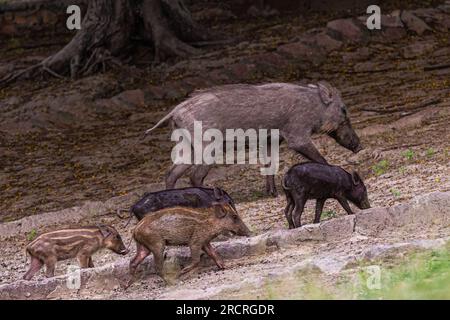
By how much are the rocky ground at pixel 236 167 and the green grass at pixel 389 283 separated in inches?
26.6

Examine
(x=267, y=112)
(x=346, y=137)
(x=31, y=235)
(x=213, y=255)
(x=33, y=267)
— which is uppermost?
(x=267, y=112)

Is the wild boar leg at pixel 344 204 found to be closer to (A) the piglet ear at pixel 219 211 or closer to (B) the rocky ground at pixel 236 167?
(B) the rocky ground at pixel 236 167

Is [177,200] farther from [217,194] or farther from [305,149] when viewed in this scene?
[305,149]

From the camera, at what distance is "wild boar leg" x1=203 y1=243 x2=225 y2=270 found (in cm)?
917

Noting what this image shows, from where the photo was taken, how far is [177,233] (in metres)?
9.20

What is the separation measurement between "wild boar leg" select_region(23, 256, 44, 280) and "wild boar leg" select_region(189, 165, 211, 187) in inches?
95.0

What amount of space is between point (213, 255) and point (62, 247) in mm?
1322

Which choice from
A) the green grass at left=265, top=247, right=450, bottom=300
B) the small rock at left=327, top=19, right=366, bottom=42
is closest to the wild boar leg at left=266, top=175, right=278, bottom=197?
the green grass at left=265, top=247, right=450, bottom=300

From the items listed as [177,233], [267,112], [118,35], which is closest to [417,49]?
[118,35]

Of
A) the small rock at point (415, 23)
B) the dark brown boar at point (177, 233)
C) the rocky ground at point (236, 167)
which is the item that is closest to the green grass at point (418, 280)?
the rocky ground at point (236, 167)

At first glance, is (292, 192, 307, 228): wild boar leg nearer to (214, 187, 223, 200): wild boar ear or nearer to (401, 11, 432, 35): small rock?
(214, 187, 223, 200): wild boar ear

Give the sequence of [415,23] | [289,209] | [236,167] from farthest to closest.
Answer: [415,23]
[236,167]
[289,209]

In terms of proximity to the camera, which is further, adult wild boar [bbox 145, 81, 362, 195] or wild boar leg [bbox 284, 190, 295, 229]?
adult wild boar [bbox 145, 81, 362, 195]
